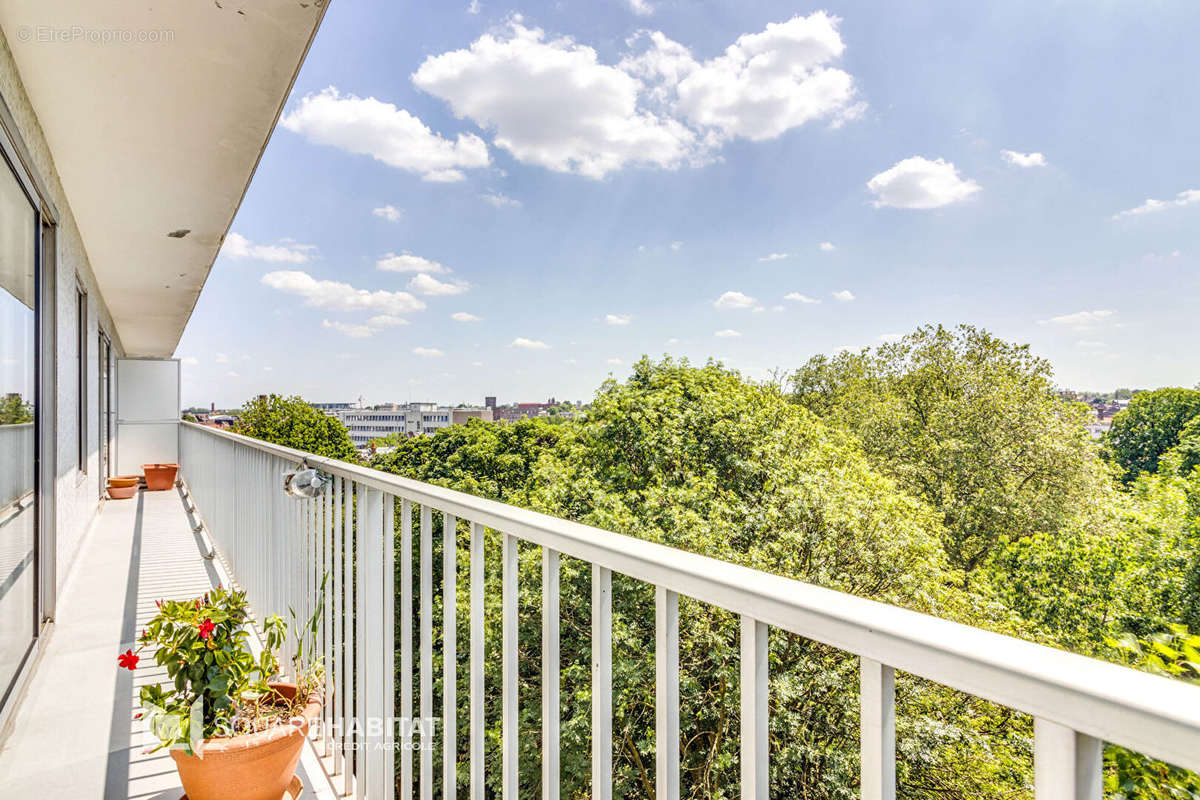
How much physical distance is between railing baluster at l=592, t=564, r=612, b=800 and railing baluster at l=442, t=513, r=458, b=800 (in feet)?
1.30

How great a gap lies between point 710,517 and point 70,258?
948 cm

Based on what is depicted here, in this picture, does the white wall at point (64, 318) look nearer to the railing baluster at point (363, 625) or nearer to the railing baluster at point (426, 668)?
the railing baluster at point (363, 625)

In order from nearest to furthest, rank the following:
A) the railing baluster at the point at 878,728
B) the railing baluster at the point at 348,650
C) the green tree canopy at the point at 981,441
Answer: the railing baluster at the point at 878,728
the railing baluster at the point at 348,650
the green tree canopy at the point at 981,441

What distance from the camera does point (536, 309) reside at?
40.4m

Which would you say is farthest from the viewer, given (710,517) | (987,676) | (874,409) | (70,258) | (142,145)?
(874,409)

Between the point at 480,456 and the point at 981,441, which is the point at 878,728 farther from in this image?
the point at 981,441

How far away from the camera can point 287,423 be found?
1947 centimetres

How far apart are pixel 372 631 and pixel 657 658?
99 cm

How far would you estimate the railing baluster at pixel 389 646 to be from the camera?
141cm

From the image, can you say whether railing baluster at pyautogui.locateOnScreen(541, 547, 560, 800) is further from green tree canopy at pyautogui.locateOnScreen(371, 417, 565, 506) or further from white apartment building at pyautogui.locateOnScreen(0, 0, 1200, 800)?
green tree canopy at pyautogui.locateOnScreen(371, 417, 565, 506)

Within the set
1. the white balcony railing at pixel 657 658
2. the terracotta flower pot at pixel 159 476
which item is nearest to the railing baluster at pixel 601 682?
the white balcony railing at pixel 657 658

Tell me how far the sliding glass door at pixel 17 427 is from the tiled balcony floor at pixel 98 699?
0.15 metres

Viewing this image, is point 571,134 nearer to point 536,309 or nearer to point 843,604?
point 536,309

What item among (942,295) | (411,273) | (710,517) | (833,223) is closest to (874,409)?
(710,517)
